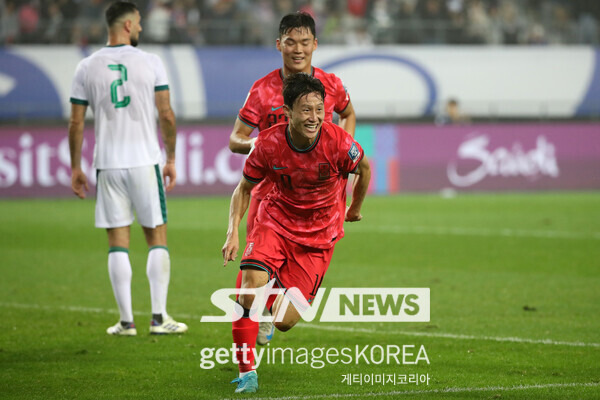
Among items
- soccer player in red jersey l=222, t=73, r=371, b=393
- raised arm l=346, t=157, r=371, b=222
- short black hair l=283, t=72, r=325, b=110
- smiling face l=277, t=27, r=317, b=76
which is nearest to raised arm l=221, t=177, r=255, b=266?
soccer player in red jersey l=222, t=73, r=371, b=393

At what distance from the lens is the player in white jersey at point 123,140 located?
6688mm

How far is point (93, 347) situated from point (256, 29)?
646 inches

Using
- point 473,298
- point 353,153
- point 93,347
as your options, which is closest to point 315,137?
point 353,153

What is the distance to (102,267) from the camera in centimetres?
1024

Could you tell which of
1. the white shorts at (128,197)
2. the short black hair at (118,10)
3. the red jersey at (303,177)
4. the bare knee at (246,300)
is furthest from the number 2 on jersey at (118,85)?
the bare knee at (246,300)

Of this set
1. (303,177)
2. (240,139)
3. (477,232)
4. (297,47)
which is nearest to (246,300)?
(303,177)

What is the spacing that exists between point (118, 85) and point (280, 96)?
4.17 feet

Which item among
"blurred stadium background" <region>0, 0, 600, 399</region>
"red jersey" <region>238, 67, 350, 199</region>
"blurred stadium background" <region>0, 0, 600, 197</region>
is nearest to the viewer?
"blurred stadium background" <region>0, 0, 600, 399</region>

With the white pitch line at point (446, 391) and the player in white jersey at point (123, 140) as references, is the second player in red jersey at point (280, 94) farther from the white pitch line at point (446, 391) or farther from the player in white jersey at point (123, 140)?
the white pitch line at point (446, 391)

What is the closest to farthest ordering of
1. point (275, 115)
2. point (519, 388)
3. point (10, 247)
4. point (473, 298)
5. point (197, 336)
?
1. point (519, 388)
2. point (275, 115)
3. point (197, 336)
4. point (473, 298)
5. point (10, 247)

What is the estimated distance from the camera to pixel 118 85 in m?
Answer: 6.71

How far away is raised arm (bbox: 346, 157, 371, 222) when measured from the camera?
17.9ft

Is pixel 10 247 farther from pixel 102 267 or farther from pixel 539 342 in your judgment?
pixel 539 342

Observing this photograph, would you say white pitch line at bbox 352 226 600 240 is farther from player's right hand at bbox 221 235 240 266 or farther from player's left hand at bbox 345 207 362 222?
player's right hand at bbox 221 235 240 266
